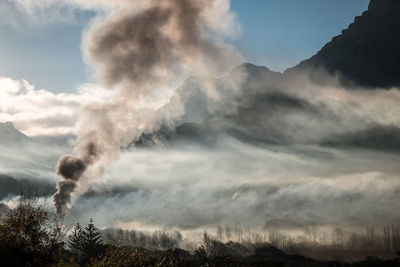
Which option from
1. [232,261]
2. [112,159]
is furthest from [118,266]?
[232,261]

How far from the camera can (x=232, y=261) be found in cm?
19738

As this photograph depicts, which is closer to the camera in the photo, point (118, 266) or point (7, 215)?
point (118, 266)

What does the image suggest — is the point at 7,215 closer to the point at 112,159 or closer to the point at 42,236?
the point at 42,236

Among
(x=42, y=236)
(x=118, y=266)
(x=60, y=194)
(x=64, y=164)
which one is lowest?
(x=118, y=266)

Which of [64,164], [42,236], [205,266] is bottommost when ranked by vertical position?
[205,266]

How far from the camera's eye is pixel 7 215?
49438 mm

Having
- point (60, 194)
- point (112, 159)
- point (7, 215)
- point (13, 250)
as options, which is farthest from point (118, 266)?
point (112, 159)

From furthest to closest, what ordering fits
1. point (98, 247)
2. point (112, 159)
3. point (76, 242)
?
point (76, 242) < point (98, 247) < point (112, 159)

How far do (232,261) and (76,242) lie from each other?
263ft

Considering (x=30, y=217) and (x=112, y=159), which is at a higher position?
(x=112, y=159)

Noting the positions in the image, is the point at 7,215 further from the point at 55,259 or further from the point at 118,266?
the point at 118,266

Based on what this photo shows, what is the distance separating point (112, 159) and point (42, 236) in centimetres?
10197

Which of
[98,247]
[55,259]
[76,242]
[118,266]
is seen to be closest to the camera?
[118,266]

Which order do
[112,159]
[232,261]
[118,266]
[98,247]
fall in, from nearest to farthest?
[118,266], [112,159], [98,247], [232,261]
